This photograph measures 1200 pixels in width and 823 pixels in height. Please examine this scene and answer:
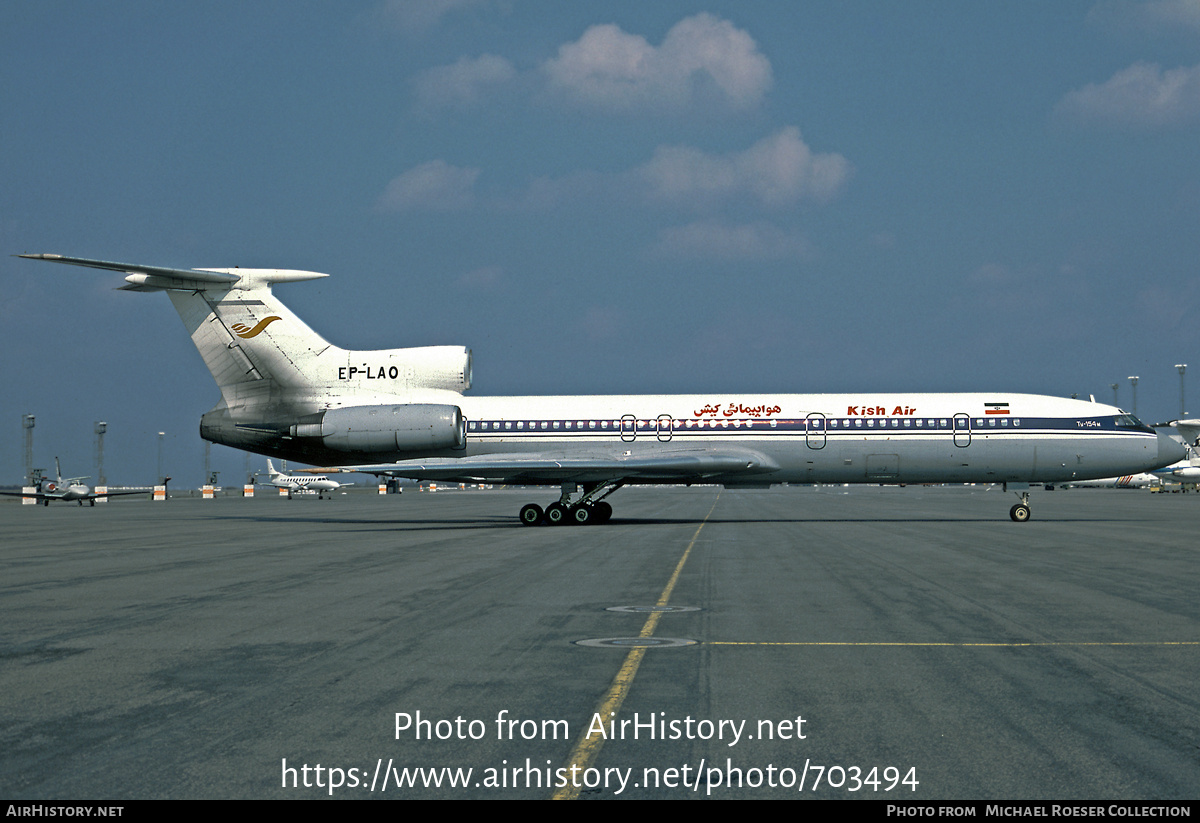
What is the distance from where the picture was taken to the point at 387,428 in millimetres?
34375

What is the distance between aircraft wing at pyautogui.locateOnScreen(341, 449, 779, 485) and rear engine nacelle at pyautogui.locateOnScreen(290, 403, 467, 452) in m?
0.69

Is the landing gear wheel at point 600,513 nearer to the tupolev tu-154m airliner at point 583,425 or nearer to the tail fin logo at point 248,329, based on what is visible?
the tupolev tu-154m airliner at point 583,425

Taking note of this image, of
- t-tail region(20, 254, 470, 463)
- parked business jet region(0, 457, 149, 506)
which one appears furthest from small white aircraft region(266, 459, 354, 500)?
t-tail region(20, 254, 470, 463)

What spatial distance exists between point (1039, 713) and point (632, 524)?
1099 inches

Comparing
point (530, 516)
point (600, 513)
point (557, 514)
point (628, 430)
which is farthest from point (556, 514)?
point (628, 430)

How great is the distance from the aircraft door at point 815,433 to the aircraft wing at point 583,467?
1473 millimetres

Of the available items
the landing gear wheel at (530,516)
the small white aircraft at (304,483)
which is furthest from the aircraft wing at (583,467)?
the small white aircraft at (304,483)

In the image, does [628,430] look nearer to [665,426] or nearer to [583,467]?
[665,426]

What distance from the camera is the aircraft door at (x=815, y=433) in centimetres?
3471

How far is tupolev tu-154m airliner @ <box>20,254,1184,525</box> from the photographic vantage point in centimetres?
3469

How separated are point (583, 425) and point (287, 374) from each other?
35.2 feet

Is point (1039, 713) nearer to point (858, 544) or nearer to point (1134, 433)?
point (858, 544)

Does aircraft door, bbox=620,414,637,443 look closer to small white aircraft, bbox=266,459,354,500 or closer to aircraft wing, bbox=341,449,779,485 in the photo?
aircraft wing, bbox=341,449,779,485

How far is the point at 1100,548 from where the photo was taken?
22.9 meters
